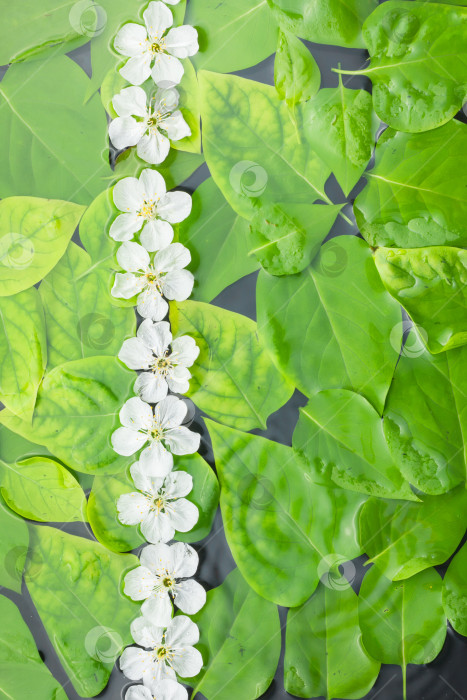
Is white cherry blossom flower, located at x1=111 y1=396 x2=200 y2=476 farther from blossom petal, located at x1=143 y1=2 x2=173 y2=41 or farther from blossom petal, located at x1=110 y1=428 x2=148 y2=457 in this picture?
blossom petal, located at x1=143 y1=2 x2=173 y2=41

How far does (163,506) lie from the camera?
0.43 meters

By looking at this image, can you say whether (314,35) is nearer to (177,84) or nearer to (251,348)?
(177,84)

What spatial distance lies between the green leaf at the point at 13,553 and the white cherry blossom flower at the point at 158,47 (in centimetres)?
41

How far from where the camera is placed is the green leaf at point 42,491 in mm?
450

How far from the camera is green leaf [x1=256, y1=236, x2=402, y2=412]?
437 mm

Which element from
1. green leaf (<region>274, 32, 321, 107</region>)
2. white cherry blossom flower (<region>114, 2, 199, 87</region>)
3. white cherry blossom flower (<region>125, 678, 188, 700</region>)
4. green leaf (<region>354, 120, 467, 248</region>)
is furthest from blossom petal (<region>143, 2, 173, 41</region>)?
white cherry blossom flower (<region>125, 678, 188, 700</region>)

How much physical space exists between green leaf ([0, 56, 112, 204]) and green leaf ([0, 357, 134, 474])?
154mm

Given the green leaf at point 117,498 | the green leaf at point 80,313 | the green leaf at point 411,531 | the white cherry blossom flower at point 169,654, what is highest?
the green leaf at point 80,313

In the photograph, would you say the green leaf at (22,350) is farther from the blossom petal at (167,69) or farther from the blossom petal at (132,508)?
the blossom petal at (167,69)

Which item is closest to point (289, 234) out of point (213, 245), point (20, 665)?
point (213, 245)

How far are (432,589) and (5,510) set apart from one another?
374mm

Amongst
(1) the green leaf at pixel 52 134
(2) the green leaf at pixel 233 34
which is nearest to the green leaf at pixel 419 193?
(2) the green leaf at pixel 233 34

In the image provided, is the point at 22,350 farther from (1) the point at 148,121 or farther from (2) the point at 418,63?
(2) the point at 418,63

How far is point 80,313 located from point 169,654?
30 centimetres
